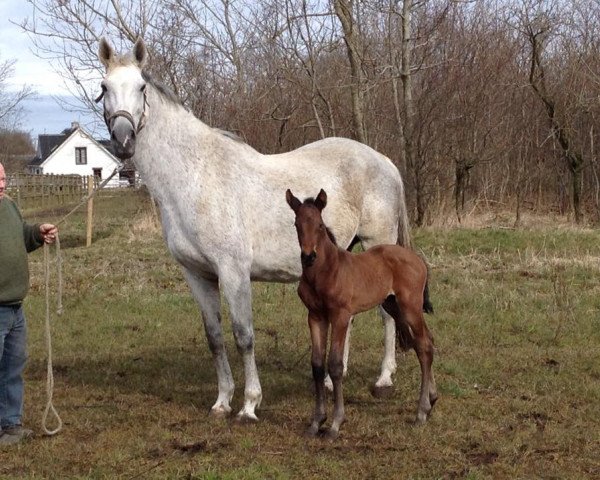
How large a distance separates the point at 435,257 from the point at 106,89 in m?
8.56

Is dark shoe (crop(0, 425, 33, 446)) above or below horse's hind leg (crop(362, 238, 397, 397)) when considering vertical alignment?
below

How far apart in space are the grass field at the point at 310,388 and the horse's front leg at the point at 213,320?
272 mm

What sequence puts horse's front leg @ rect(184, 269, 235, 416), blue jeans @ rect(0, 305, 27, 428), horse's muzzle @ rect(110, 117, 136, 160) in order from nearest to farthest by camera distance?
horse's muzzle @ rect(110, 117, 136, 160) < blue jeans @ rect(0, 305, 27, 428) < horse's front leg @ rect(184, 269, 235, 416)

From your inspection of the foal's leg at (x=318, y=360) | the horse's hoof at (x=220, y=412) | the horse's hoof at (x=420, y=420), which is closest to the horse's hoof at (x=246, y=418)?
the horse's hoof at (x=220, y=412)

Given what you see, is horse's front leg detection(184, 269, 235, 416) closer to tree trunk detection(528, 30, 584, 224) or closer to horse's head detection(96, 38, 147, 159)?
horse's head detection(96, 38, 147, 159)

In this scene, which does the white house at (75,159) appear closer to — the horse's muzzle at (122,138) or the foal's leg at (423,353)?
the horse's muzzle at (122,138)

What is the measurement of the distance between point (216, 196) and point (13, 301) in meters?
1.60

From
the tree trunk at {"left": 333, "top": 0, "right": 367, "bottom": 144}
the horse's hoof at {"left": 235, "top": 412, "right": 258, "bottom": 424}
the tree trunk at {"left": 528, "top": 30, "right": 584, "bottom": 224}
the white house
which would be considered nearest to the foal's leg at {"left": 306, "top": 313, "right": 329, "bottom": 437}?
the horse's hoof at {"left": 235, "top": 412, "right": 258, "bottom": 424}

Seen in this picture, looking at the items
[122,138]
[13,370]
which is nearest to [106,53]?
[122,138]

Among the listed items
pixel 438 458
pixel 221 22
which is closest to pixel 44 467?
pixel 438 458

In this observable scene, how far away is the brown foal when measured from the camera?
4789 mm

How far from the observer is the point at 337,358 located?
5.08 meters

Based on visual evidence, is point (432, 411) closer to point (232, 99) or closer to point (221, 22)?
point (232, 99)

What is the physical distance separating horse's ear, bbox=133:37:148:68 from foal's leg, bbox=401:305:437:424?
2.65 m
